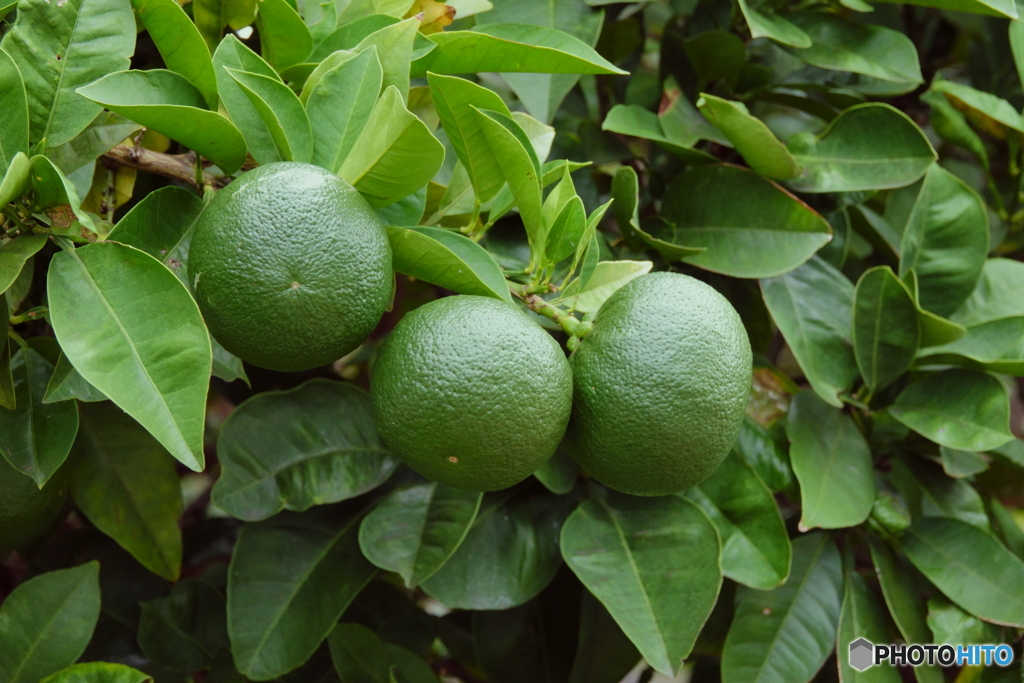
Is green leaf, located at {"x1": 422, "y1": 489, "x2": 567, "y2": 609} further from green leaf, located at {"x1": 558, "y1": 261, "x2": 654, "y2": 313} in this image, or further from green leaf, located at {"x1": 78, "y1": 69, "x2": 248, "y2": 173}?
green leaf, located at {"x1": 78, "y1": 69, "x2": 248, "y2": 173}

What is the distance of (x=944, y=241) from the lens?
106 cm

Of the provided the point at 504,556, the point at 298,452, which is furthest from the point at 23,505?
the point at 504,556

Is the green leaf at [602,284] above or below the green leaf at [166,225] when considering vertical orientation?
below

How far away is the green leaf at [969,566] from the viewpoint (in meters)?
0.96

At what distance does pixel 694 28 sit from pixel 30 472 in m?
1.03

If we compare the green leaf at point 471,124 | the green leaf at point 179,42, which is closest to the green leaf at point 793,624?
the green leaf at point 471,124

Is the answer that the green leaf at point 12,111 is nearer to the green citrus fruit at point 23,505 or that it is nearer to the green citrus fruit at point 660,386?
the green citrus fruit at point 23,505

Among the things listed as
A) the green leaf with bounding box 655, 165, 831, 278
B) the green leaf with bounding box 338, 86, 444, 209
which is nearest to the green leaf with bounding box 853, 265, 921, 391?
the green leaf with bounding box 655, 165, 831, 278

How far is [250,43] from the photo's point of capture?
90 cm

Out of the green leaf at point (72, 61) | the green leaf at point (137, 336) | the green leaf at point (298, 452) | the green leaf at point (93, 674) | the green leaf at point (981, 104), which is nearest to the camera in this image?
the green leaf at point (137, 336)

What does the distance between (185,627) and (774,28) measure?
3.63 ft

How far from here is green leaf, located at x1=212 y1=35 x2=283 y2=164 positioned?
681 mm

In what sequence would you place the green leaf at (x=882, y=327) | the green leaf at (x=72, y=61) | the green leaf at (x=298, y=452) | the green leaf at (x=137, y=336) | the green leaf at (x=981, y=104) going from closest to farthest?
the green leaf at (x=137, y=336) → the green leaf at (x=72, y=61) → the green leaf at (x=298, y=452) → the green leaf at (x=882, y=327) → the green leaf at (x=981, y=104)

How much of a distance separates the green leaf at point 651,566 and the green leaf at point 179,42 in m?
0.59
